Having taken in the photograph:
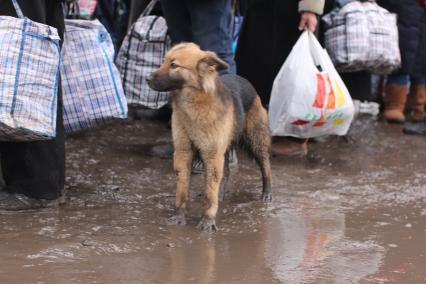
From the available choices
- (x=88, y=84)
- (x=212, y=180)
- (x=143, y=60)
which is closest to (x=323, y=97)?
(x=143, y=60)

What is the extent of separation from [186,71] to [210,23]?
1.14 m

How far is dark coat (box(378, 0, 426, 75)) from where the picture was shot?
7.39m

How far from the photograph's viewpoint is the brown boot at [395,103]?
25.3 feet

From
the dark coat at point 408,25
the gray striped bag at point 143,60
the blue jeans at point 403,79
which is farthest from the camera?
the blue jeans at point 403,79

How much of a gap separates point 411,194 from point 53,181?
2.36 m

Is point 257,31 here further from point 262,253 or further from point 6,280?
point 6,280

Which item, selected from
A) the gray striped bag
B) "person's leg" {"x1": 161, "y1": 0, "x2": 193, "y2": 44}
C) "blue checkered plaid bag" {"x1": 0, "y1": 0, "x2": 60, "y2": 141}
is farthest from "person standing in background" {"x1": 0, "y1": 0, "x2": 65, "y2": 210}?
the gray striped bag

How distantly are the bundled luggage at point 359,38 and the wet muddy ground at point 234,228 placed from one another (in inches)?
33.5

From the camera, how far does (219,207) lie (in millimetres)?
4508

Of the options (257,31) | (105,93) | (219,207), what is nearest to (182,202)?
(219,207)

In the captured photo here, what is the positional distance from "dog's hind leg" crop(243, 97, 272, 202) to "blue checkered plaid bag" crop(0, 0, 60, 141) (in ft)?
4.48

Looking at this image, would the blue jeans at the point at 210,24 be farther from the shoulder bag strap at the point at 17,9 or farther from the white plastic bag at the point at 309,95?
the shoulder bag strap at the point at 17,9

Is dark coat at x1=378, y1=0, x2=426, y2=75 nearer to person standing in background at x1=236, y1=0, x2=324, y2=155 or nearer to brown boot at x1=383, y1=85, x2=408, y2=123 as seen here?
brown boot at x1=383, y1=85, x2=408, y2=123

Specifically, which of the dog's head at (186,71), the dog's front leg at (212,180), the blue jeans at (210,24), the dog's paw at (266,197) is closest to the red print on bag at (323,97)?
the blue jeans at (210,24)
